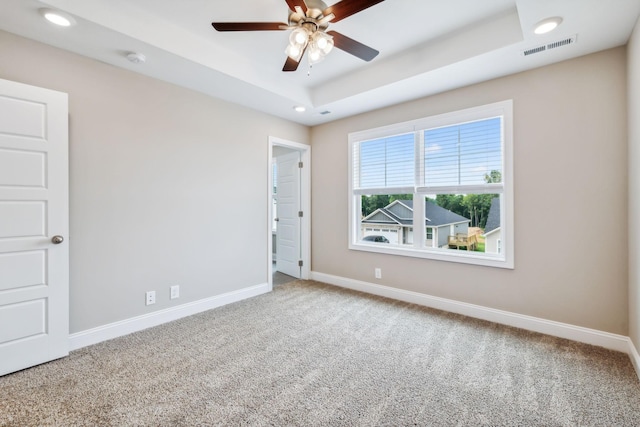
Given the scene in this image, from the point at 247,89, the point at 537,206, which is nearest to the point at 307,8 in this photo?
the point at 247,89

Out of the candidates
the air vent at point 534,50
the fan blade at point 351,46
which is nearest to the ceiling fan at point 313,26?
the fan blade at point 351,46

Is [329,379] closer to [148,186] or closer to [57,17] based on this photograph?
[148,186]

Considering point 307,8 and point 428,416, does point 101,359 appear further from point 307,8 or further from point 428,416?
point 307,8

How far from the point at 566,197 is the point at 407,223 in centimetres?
159

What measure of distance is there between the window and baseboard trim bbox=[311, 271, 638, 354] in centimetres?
49


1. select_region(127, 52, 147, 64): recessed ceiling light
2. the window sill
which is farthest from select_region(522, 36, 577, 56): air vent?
select_region(127, 52, 147, 64): recessed ceiling light

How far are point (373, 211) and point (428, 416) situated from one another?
2.71 m

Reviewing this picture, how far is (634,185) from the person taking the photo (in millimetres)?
2127

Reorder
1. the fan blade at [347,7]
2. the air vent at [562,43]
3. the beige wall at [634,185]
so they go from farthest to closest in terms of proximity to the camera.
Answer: the air vent at [562,43]
the beige wall at [634,185]
the fan blade at [347,7]

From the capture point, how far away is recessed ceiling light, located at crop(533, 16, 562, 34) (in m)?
2.04

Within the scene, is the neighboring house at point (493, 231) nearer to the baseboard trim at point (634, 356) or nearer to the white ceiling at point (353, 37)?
the baseboard trim at point (634, 356)

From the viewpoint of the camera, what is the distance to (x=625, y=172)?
232 cm

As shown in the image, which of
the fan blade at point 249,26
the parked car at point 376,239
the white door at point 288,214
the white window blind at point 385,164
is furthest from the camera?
the white door at point 288,214

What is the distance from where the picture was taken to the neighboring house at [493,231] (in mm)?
3010
